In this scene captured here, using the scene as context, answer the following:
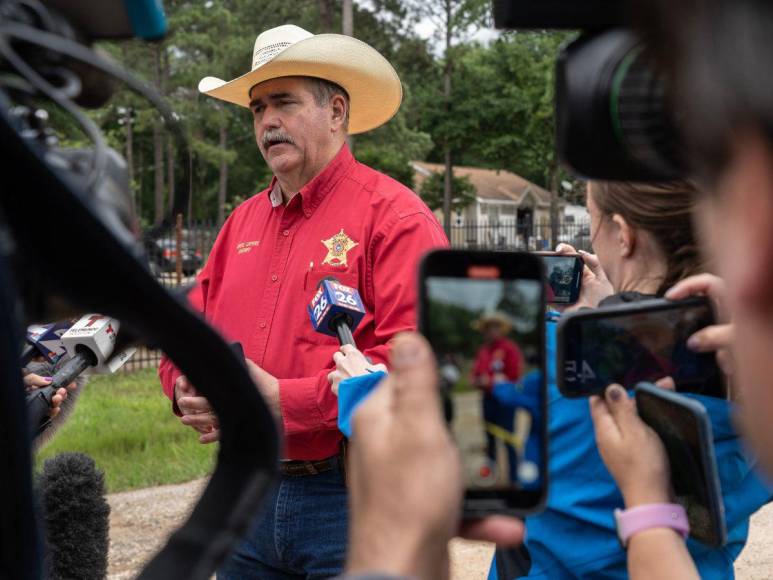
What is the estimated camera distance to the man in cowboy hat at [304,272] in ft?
9.19

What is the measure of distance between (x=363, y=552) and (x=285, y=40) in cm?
295

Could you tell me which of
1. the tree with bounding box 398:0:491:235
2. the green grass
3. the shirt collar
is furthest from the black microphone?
the tree with bounding box 398:0:491:235

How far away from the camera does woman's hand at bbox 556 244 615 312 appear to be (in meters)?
2.20

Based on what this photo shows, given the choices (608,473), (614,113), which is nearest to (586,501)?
(608,473)

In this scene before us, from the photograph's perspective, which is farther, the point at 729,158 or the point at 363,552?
the point at 363,552

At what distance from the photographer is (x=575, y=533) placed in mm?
1727

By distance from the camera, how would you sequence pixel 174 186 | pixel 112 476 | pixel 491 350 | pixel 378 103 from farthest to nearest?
pixel 112 476
pixel 378 103
pixel 174 186
pixel 491 350

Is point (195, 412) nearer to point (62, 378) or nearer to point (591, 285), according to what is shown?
point (62, 378)

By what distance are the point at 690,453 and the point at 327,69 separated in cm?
247

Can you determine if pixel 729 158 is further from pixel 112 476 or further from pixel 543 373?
pixel 112 476

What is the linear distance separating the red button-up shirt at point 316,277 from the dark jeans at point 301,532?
116 millimetres

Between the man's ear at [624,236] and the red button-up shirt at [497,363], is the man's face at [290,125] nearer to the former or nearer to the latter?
the man's ear at [624,236]

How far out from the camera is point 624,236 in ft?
5.95

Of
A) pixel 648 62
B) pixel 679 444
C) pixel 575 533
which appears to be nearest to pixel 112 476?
pixel 575 533
